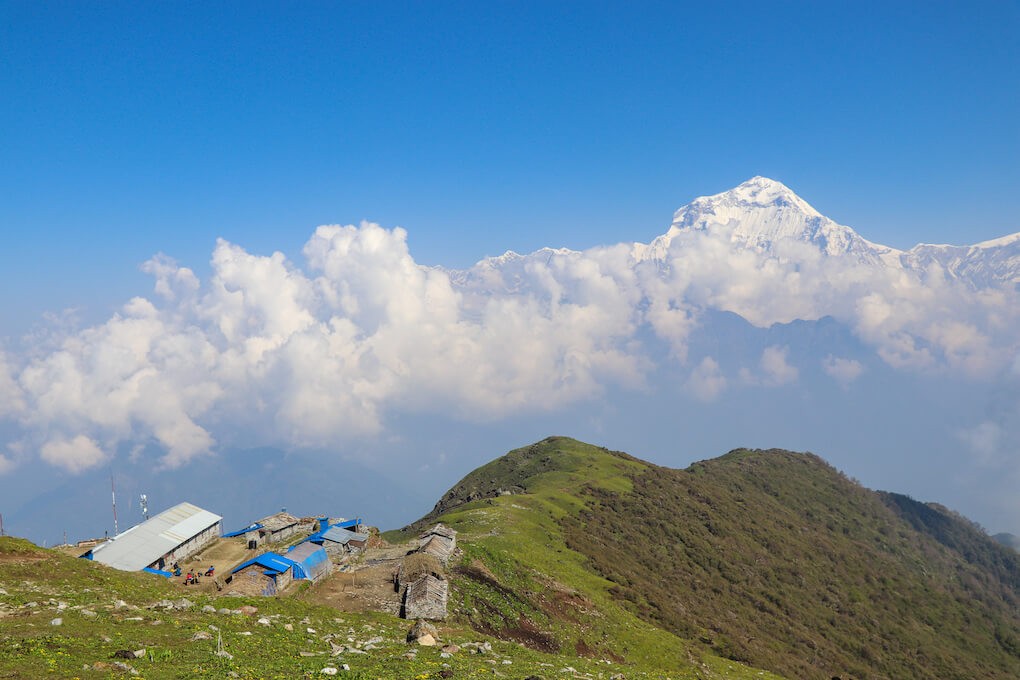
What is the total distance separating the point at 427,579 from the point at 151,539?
43.6m

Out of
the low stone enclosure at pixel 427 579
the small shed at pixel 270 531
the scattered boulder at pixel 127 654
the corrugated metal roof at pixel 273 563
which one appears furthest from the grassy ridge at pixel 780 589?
the scattered boulder at pixel 127 654

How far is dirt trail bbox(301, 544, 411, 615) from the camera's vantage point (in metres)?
49.0

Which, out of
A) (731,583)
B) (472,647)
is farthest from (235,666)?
(731,583)

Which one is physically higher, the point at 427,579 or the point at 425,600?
the point at 427,579

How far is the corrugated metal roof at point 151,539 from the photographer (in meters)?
66.2

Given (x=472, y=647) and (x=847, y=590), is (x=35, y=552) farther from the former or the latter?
(x=847, y=590)

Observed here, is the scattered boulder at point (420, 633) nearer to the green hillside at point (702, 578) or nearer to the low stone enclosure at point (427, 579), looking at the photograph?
the low stone enclosure at point (427, 579)

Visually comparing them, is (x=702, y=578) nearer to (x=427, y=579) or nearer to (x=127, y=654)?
(x=427, y=579)

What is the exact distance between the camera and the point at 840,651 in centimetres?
10388

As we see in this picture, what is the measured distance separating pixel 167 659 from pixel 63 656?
13.0 feet

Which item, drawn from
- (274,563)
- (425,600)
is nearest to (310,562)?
(274,563)

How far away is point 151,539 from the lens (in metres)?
73.3

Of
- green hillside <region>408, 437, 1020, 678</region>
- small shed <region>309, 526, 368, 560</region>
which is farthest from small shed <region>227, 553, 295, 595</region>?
Answer: green hillside <region>408, 437, 1020, 678</region>

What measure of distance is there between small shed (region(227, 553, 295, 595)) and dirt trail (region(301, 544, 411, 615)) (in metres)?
2.55
